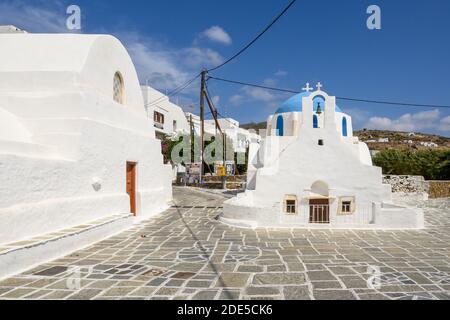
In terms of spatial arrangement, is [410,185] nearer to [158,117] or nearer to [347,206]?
[347,206]

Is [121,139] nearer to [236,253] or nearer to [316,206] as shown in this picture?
[236,253]

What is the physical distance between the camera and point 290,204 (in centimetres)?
1076

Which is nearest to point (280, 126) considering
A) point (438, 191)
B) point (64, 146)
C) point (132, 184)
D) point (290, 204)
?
point (290, 204)

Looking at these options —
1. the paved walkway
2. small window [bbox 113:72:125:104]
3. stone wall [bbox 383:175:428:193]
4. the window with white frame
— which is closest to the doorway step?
the paved walkway

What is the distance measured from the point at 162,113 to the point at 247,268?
1205 inches

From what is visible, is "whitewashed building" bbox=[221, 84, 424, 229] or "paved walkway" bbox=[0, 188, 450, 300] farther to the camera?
"whitewashed building" bbox=[221, 84, 424, 229]

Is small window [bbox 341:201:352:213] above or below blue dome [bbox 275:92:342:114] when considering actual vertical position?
below

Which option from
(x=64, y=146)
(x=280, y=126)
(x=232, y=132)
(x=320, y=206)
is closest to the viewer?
(x=64, y=146)

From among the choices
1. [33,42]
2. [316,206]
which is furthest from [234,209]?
Answer: [33,42]

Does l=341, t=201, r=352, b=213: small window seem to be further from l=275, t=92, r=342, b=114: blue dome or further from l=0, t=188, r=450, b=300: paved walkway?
l=275, t=92, r=342, b=114: blue dome

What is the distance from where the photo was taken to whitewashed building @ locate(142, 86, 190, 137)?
31594 millimetres

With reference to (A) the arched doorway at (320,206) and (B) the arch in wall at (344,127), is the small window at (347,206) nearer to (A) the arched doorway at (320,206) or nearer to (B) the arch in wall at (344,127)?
(A) the arched doorway at (320,206)

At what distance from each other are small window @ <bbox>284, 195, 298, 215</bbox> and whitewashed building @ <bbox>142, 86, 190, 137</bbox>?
20.3m

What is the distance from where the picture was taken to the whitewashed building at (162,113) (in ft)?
104
